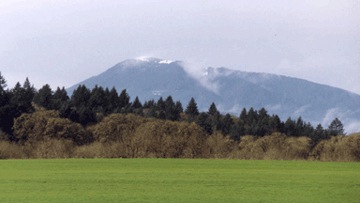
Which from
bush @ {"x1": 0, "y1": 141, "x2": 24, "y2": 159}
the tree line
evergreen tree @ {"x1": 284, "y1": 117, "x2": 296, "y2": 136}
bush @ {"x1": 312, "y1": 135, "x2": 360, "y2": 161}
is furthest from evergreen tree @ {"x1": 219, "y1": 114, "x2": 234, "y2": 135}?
bush @ {"x1": 0, "y1": 141, "x2": 24, "y2": 159}

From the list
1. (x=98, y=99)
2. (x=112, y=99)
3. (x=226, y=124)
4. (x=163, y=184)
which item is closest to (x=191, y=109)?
(x=226, y=124)

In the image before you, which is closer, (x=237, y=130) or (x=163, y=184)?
(x=163, y=184)

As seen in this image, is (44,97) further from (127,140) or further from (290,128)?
(127,140)

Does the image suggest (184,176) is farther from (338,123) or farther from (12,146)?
(338,123)

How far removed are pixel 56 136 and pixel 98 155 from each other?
28.8ft

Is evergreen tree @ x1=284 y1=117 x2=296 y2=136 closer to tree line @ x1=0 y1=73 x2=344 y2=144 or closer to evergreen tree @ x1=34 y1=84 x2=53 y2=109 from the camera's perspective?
tree line @ x1=0 y1=73 x2=344 y2=144

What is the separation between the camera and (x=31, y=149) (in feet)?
127

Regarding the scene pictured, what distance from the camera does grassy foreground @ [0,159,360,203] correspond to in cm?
1647

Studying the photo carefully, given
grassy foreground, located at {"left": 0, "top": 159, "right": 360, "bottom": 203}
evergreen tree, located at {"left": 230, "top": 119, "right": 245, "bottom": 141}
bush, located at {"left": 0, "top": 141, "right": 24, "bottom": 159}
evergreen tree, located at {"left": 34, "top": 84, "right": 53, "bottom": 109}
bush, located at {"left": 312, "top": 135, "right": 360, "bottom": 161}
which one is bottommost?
grassy foreground, located at {"left": 0, "top": 159, "right": 360, "bottom": 203}

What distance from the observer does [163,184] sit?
2052 cm

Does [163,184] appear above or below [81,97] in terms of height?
below

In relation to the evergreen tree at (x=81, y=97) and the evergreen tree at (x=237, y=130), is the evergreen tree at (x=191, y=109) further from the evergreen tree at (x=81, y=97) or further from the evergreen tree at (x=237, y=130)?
the evergreen tree at (x=81, y=97)

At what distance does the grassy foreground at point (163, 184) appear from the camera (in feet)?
54.0

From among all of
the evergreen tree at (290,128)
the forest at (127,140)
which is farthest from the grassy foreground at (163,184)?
the evergreen tree at (290,128)
